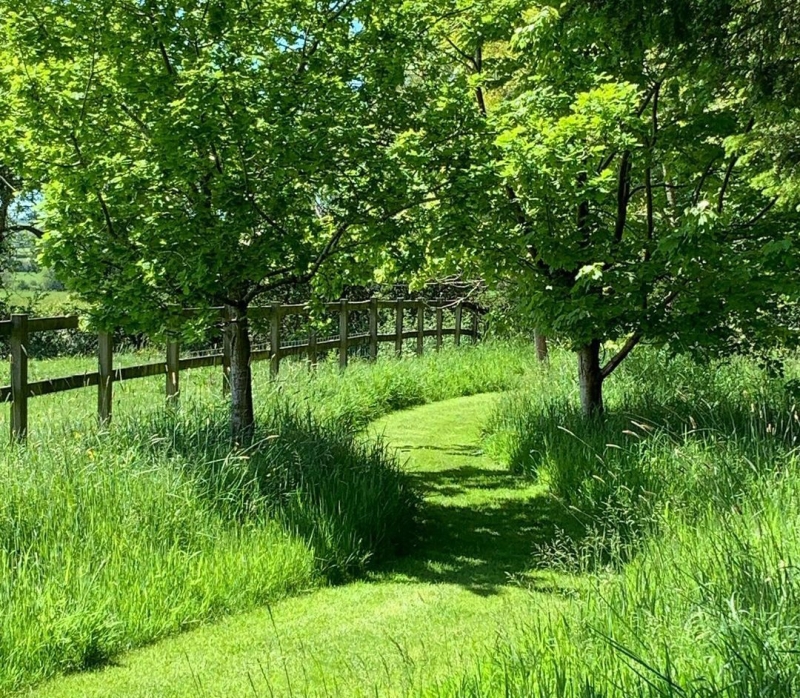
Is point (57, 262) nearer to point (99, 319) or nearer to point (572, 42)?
point (99, 319)

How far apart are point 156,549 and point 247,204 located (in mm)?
2560

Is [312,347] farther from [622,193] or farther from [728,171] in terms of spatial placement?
[728,171]

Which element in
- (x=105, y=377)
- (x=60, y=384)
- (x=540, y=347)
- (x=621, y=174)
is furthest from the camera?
(x=540, y=347)

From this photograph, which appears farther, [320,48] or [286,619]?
[320,48]

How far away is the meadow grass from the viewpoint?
15.5 feet

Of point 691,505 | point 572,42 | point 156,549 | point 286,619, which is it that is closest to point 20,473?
point 156,549

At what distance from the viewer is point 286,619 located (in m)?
5.23

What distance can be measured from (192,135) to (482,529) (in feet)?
13.5

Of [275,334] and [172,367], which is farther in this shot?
[275,334]

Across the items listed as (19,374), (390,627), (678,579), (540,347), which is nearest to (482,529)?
(390,627)

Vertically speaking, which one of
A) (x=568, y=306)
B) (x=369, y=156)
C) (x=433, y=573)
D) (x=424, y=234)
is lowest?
(x=433, y=573)

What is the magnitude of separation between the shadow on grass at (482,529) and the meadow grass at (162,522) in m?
0.39

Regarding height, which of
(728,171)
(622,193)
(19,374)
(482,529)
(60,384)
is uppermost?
(728,171)

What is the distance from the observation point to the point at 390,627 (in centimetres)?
505
